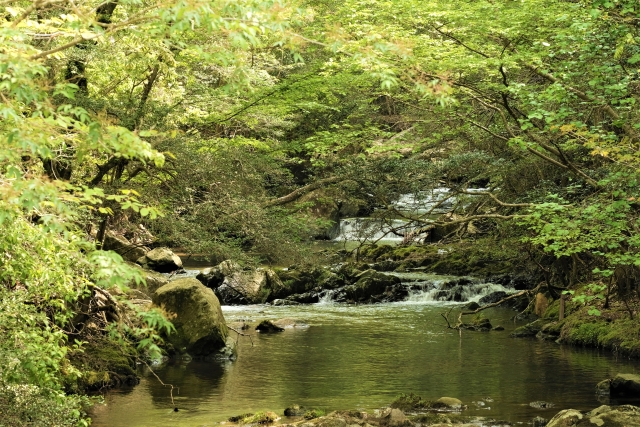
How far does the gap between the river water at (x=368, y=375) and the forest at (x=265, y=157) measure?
88 cm

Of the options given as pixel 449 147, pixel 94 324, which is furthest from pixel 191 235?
pixel 449 147

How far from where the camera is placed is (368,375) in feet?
46.8

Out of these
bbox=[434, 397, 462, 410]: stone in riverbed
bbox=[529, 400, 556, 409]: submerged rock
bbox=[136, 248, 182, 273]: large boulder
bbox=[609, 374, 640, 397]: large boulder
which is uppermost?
bbox=[609, 374, 640, 397]: large boulder

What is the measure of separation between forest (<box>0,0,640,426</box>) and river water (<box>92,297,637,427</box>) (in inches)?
34.6

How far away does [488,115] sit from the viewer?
1745 cm

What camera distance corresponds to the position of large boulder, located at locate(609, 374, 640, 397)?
1241 cm

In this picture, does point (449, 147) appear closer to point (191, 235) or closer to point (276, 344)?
point (276, 344)

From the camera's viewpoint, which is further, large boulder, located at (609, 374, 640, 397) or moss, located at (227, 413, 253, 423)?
large boulder, located at (609, 374, 640, 397)

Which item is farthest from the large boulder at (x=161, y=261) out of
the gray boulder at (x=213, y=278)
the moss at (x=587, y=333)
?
the moss at (x=587, y=333)

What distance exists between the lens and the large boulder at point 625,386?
489 inches

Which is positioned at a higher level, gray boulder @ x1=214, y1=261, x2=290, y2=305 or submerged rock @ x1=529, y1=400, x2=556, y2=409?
submerged rock @ x1=529, y1=400, x2=556, y2=409

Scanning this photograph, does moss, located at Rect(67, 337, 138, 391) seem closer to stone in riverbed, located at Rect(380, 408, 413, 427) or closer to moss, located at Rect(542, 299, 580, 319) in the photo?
stone in riverbed, located at Rect(380, 408, 413, 427)

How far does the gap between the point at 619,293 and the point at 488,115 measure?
16.3 ft

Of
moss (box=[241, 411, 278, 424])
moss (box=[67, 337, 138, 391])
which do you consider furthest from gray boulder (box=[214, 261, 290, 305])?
moss (box=[241, 411, 278, 424])
